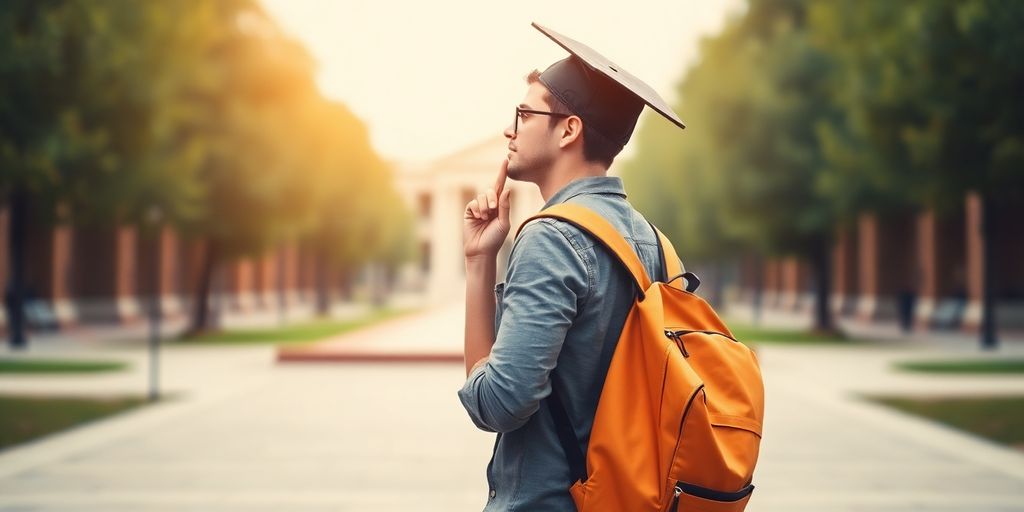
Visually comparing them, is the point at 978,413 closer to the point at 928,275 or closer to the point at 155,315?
the point at 155,315

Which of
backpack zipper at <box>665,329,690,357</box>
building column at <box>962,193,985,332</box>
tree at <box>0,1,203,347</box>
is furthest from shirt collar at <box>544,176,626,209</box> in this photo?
building column at <box>962,193,985,332</box>

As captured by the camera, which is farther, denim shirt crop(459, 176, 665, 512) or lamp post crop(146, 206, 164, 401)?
lamp post crop(146, 206, 164, 401)

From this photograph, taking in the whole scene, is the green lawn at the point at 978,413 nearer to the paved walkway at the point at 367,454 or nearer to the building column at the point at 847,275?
the paved walkway at the point at 367,454

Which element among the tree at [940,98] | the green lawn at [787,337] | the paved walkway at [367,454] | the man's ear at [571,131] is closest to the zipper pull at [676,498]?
the man's ear at [571,131]

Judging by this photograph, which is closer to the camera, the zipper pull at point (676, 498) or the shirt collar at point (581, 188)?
the zipper pull at point (676, 498)

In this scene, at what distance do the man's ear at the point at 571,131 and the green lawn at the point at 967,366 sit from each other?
58.8 feet

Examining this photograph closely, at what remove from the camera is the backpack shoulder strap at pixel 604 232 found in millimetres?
2229

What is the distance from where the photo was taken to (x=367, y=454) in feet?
32.0

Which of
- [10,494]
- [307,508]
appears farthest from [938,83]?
[10,494]

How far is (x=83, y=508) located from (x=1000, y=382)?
45.1 ft

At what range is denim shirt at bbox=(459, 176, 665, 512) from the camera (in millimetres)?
2152

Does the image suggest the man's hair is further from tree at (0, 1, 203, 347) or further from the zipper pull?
tree at (0, 1, 203, 347)

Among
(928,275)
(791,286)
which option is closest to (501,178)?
(928,275)

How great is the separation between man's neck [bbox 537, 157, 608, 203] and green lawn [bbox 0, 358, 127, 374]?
57.0ft
